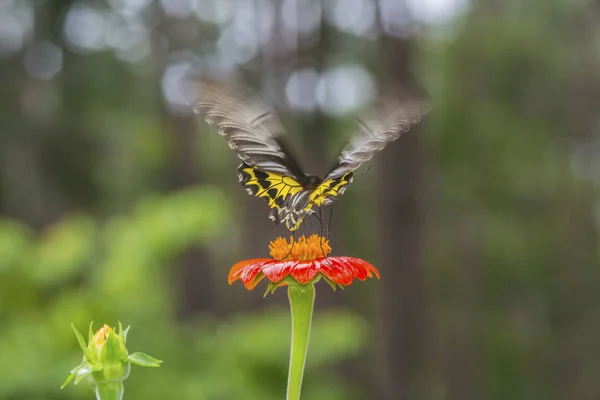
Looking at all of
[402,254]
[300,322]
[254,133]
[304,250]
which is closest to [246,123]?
[254,133]

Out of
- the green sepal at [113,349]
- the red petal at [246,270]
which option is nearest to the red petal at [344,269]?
the red petal at [246,270]

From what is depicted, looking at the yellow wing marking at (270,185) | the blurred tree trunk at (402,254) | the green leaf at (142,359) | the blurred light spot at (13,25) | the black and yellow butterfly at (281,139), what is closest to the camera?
the green leaf at (142,359)

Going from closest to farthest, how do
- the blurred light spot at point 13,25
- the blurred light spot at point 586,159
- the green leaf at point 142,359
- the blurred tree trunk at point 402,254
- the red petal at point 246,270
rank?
the green leaf at point 142,359, the red petal at point 246,270, the blurred tree trunk at point 402,254, the blurred light spot at point 13,25, the blurred light spot at point 586,159

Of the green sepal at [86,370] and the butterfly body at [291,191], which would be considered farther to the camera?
the butterfly body at [291,191]

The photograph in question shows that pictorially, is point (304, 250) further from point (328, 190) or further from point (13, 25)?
point (13, 25)

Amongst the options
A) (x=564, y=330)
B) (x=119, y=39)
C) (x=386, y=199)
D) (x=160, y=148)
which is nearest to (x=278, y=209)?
(x=386, y=199)

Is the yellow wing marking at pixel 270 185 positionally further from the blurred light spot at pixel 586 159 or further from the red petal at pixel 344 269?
the blurred light spot at pixel 586 159
